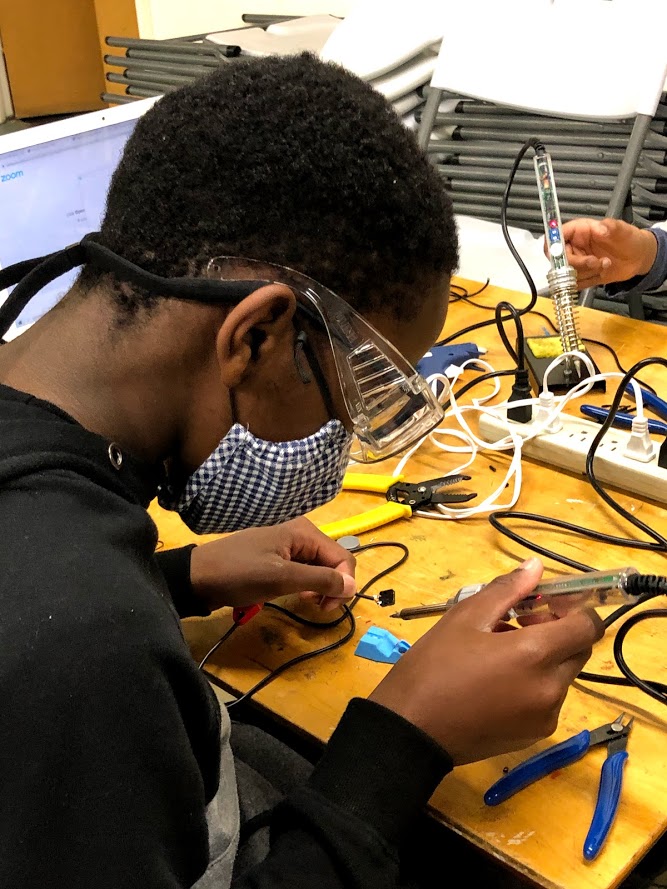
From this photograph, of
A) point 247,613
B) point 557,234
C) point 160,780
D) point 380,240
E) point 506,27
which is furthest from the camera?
point 506,27

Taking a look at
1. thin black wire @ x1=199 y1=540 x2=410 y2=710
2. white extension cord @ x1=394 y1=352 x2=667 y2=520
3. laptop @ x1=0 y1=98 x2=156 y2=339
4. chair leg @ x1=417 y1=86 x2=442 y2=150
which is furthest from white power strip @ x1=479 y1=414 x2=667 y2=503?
chair leg @ x1=417 y1=86 x2=442 y2=150

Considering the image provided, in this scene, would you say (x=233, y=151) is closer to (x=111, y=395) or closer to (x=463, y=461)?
(x=111, y=395)

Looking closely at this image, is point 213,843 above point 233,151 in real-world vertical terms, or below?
below

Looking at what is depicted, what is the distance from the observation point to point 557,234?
1.21m

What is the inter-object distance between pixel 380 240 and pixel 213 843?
51cm

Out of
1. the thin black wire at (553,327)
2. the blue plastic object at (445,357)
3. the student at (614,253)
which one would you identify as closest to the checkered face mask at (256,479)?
the blue plastic object at (445,357)

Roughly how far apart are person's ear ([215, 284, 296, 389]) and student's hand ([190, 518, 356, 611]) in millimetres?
270

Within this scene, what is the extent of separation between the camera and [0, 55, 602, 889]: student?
51 cm

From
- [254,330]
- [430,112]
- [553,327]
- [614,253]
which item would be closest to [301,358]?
[254,330]

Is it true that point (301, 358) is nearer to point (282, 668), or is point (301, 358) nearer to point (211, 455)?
Result: point (211, 455)

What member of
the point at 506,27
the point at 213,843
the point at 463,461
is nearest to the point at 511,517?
the point at 463,461

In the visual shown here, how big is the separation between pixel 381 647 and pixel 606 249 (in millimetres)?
865

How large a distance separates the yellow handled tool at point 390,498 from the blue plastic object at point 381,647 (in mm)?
178

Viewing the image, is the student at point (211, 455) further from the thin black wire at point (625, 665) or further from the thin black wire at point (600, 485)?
the thin black wire at point (600, 485)
